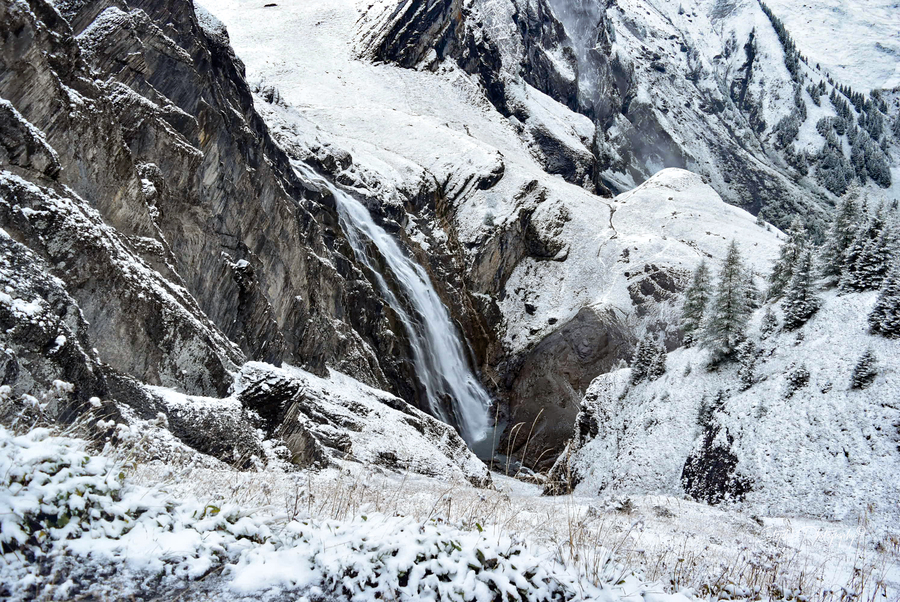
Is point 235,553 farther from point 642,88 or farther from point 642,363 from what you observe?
point 642,88

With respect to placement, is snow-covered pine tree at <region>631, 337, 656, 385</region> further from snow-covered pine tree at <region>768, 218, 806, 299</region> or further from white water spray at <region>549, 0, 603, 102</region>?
white water spray at <region>549, 0, 603, 102</region>

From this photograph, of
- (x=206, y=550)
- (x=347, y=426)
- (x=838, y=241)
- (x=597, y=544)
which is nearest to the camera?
(x=206, y=550)

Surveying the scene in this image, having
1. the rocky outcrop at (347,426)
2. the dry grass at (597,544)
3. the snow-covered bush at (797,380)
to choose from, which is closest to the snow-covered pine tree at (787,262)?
the snow-covered bush at (797,380)

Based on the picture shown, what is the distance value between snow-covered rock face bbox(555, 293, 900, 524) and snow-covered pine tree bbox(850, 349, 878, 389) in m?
0.24

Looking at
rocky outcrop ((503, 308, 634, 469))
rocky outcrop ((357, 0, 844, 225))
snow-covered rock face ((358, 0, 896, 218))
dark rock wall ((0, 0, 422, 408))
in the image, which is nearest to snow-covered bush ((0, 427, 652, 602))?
dark rock wall ((0, 0, 422, 408))

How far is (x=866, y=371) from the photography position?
20.3 m

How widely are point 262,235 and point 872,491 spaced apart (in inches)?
1088

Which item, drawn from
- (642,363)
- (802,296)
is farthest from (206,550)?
(642,363)

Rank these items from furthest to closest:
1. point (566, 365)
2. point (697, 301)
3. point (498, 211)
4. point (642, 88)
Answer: point (642, 88)
point (498, 211)
point (566, 365)
point (697, 301)

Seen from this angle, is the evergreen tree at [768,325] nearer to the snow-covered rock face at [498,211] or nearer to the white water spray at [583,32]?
the snow-covered rock face at [498,211]

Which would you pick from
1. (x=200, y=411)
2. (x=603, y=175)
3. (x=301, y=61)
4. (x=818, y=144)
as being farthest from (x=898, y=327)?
(x=818, y=144)

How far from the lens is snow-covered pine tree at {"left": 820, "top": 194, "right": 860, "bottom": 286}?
2798 cm

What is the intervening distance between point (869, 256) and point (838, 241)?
155 inches

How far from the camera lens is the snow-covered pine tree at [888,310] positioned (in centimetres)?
2117
